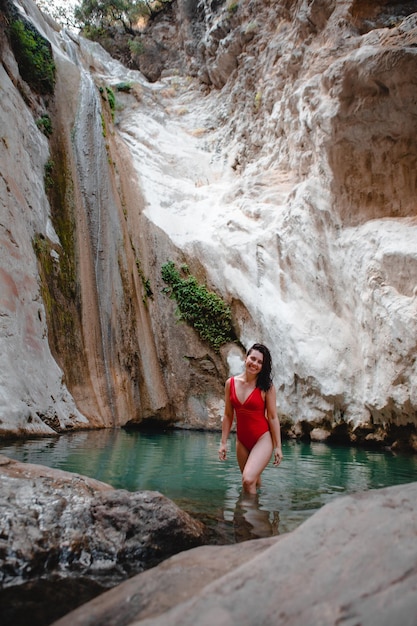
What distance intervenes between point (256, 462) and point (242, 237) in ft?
34.9

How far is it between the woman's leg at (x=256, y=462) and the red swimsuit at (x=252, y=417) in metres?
0.07

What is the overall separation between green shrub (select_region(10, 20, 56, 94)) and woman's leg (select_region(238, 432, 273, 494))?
14.5m

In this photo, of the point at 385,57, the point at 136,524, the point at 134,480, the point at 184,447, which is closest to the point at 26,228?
the point at 184,447

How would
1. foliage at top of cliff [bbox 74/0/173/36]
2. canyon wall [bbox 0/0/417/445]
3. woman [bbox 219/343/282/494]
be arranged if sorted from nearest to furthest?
woman [bbox 219/343/282/494]
canyon wall [bbox 0/0/417/445]
foliage at top of cliff [bbox 74/0/173/36]

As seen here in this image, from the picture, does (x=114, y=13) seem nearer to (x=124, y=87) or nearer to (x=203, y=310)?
(x=124, y=87)

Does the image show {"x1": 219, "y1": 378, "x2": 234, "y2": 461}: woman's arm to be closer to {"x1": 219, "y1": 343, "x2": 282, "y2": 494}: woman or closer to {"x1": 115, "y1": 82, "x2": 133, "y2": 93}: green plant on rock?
{"x1": 219, "y1": 343, "x2": 282, "y2": 494}: woman

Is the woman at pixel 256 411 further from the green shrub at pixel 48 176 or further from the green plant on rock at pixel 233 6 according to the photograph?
the green plant on rock at pixel 233 6

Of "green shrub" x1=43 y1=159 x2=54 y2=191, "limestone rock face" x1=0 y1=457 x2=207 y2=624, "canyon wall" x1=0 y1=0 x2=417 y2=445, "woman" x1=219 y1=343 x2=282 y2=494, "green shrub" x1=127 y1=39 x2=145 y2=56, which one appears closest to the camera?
"limestone rock face" x1=0 y1=457 x2=207 y2=624

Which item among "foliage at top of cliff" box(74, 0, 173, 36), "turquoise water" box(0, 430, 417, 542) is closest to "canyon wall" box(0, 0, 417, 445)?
"turquoise water" box(0, 430, 417, 542)

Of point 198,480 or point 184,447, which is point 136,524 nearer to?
point 198,480

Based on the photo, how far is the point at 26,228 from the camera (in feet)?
34.2

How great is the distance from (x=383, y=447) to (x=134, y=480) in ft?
21.9

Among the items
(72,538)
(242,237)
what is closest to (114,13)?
(242,237)

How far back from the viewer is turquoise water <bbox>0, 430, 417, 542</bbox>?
354cm
